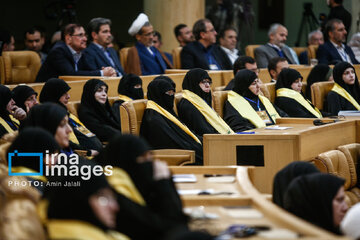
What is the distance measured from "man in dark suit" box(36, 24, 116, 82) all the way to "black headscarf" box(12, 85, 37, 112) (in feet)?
5.63

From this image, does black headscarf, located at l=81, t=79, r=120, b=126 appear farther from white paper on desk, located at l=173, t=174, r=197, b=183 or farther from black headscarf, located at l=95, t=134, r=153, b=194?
black headscarf, located at l=95, t=134, r=153, b=194

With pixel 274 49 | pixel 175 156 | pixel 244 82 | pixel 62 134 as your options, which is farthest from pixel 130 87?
pixel 274 49

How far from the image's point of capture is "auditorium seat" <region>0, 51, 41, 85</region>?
8.37 meters

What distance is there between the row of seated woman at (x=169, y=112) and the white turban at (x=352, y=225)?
2607 mm

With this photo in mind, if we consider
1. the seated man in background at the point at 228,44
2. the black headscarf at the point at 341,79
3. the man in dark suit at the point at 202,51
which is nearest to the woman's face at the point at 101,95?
the man in dark suit at the point at 202,51

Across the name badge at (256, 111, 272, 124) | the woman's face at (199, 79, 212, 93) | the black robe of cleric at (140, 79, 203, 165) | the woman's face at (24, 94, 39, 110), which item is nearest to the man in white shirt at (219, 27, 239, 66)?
the name badge at (256, 111, 272, 124)

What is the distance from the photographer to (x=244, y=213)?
3404 mm

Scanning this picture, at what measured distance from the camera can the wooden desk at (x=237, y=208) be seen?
301cm

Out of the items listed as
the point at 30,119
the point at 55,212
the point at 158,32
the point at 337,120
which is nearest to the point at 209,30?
the point at 158,32

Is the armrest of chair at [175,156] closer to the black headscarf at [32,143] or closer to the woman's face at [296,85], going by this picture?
the black headscarf at [32,143]

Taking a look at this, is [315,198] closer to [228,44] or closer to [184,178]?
[184,178]

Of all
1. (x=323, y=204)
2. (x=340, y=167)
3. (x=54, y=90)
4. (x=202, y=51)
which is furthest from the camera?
(x=202, y=51)

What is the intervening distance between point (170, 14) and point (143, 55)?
2318 mm

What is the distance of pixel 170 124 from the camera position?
21.1 feet
